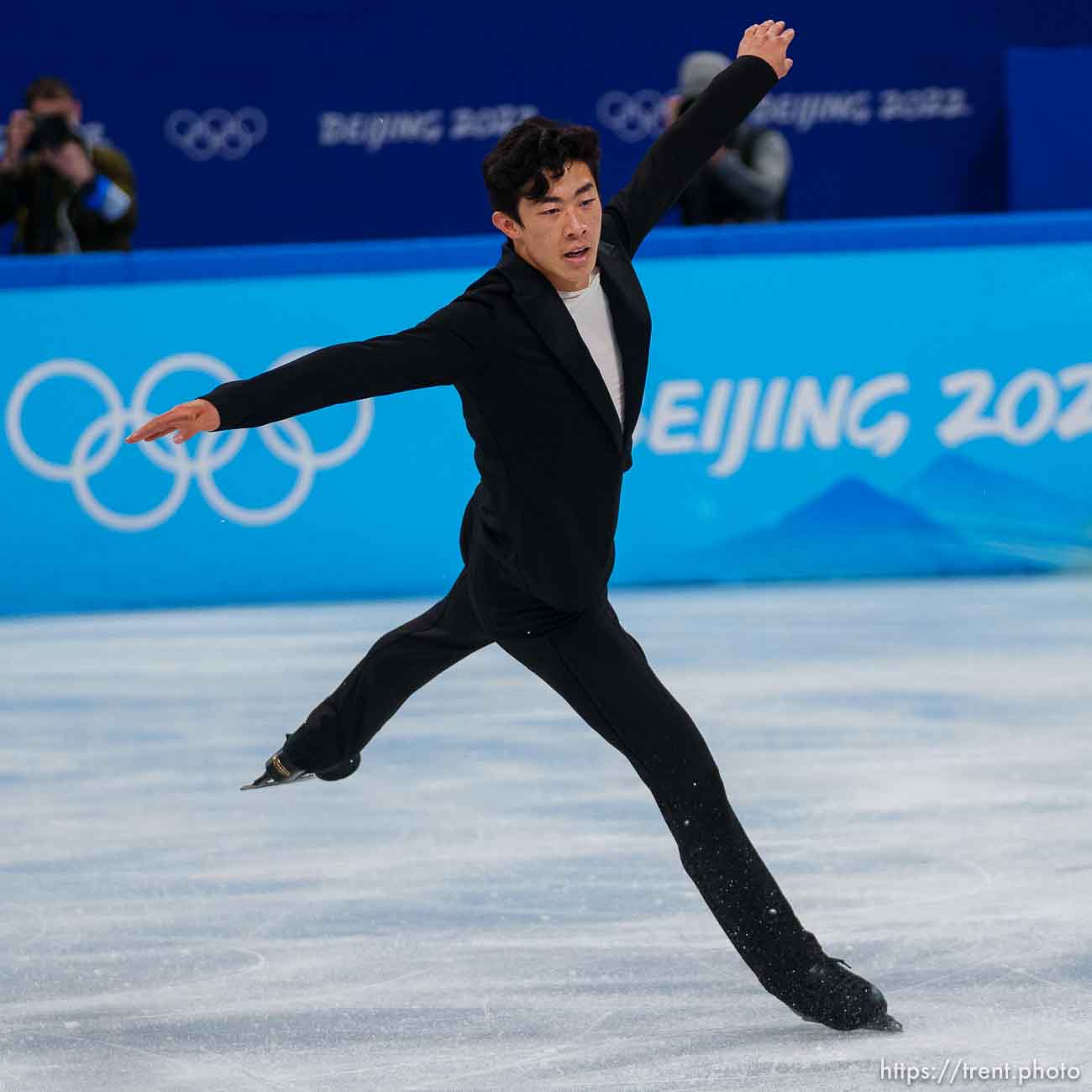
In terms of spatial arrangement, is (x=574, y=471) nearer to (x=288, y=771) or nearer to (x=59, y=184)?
(x=288, y=771)

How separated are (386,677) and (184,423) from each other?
3.29 ft

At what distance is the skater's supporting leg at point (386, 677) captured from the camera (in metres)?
3.63

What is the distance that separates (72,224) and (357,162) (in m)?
3.25

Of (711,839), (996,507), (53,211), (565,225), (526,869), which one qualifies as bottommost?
(996,507)

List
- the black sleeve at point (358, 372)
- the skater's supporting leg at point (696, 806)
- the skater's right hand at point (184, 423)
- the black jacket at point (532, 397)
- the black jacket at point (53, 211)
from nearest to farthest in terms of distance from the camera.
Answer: the skater's right hand at point (184, 423)
the black sleeve at point (358, 372)
the black jacket at point (532, 397)
the skater's supporting leg at point (696, 806)
the black jacket at point (53, 211)

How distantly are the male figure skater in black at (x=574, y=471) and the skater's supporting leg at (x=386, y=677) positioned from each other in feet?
1.00

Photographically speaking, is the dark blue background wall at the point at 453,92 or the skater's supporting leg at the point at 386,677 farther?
the dark blue background wall at the point at 453,92

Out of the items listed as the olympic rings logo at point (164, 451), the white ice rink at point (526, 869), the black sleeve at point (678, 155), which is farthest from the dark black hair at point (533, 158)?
the olympic rings logo at point (164, 451)

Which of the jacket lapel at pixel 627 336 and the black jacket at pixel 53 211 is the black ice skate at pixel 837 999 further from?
the black jacket at pixel 53 211

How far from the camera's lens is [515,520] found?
10.5ft

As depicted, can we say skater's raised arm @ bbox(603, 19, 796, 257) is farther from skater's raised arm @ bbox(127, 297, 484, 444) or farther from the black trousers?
the black trousers

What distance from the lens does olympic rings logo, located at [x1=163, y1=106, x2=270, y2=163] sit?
11.1 meters

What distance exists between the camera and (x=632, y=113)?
11.1 meters

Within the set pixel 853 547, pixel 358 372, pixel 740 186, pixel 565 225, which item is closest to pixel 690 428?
pixel 853 547
